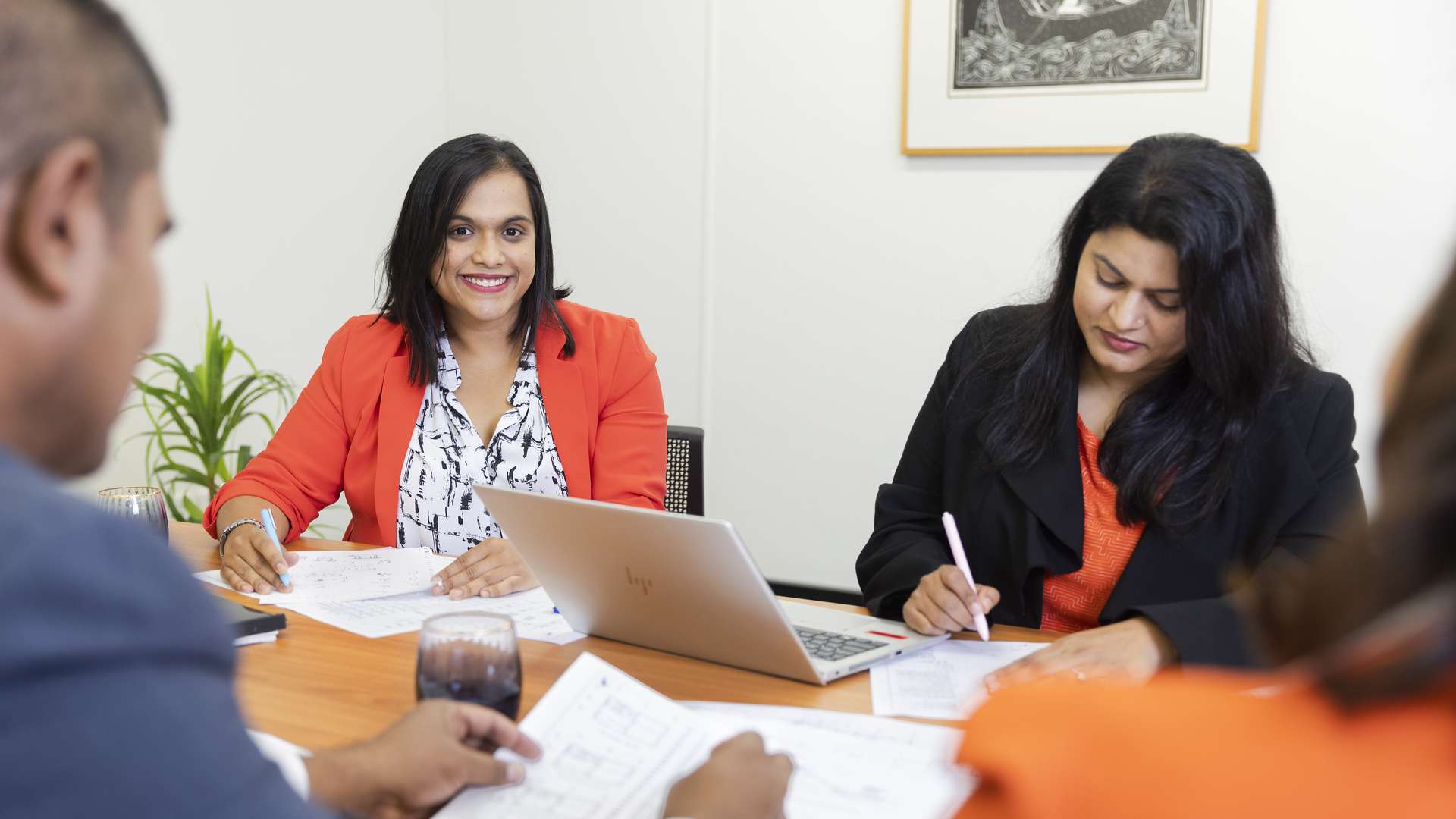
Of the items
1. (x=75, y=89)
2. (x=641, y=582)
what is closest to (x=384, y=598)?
(x=641, y=582)

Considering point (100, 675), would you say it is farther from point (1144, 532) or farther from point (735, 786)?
point (1144, 532)

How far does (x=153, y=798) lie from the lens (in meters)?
0.56

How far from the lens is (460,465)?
2273 millimetres

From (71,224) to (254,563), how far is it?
4.32ft

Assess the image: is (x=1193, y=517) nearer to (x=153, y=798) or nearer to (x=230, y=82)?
(x=153, y=798)

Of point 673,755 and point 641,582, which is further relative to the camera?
point 641,582

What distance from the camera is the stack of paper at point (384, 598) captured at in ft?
5.32

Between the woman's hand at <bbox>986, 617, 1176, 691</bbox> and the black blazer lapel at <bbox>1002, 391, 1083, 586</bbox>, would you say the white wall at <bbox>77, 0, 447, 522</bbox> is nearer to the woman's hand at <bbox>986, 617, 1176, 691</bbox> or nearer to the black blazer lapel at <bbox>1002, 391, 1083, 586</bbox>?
the black blazer lapel at <bbox>1002, 391, 1083, 586</bbox>

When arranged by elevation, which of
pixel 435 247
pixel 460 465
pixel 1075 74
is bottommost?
pixel 460 465

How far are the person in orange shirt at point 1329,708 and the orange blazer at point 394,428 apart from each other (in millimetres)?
1719

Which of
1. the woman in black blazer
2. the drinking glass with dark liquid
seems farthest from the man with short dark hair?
the woman in black blazer

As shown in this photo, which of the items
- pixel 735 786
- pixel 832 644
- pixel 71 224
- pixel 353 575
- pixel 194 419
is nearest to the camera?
pixel 71 224

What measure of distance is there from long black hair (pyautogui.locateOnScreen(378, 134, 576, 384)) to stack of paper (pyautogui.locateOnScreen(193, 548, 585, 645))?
1.46 ft

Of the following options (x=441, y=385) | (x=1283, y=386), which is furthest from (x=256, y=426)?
(x=1283, y=386)
